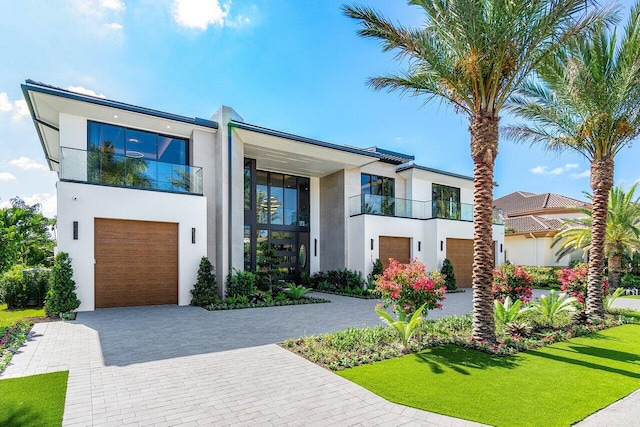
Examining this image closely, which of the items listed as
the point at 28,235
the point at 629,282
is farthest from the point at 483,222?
the point at 28,235

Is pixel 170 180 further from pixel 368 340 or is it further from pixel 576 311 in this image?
pixel 576 311

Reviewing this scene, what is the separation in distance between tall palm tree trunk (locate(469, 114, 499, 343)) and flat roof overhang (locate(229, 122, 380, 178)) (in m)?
8.59

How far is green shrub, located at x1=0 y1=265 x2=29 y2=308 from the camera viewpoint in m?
11.6

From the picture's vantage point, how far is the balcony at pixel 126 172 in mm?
11148

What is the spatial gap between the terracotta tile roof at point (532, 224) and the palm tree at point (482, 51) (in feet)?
79.6

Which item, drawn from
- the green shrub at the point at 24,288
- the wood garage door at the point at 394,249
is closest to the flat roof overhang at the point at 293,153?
the wood garage door at the point at 394,249

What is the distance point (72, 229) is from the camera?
1085 cm

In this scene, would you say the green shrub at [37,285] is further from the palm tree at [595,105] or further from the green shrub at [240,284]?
the palm tree at [595,105]

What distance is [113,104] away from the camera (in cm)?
1170

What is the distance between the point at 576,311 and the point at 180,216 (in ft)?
43.7

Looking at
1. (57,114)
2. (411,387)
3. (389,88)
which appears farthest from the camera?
(57,114)

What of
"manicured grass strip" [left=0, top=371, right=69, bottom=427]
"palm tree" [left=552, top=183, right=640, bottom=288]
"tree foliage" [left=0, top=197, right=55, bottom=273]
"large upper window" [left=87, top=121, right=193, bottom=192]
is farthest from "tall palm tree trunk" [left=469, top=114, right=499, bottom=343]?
"tree foliage" [left=0, top=197, right=55, bottom=273]

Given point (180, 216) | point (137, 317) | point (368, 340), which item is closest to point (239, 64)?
point (180, 216)

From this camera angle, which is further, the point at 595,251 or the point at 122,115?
the point at 122,115
